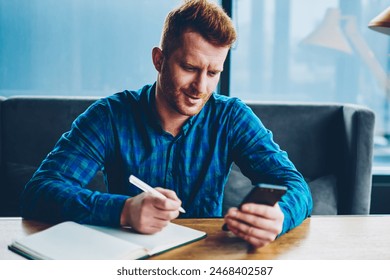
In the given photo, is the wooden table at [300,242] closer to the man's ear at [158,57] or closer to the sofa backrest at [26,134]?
the man's ear at [158,57]

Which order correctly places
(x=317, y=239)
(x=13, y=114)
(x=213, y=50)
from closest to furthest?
1. (x=317, y=239)
2. (x=213, y=50)
3. (x=13, y=114)

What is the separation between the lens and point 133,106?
1462mm

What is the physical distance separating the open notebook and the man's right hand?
19 millimetres

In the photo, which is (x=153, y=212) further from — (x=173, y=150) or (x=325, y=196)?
(x=325, y=196)

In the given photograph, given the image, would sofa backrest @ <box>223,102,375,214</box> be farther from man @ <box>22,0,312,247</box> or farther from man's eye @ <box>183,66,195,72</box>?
man's eye @ <box>183,66,195,72</box>

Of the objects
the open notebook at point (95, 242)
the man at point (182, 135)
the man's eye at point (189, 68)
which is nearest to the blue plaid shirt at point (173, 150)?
the man at point (182, 135)

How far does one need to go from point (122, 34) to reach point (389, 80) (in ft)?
4.93

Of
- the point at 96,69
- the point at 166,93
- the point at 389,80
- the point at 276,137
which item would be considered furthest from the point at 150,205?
the point at 389,80

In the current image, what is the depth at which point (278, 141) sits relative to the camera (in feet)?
7.39

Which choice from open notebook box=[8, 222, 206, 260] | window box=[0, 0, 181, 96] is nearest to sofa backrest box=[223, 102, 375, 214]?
window box=[0, 0, 181, 96]

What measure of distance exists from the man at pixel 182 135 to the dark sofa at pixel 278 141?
2.58ft

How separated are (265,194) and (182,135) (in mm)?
511
